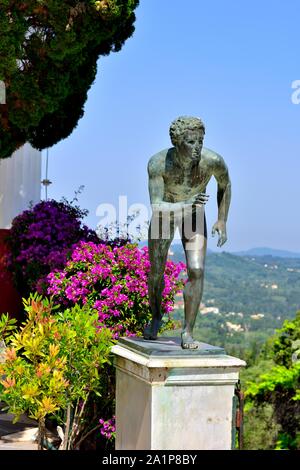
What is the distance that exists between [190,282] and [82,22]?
4003 mm

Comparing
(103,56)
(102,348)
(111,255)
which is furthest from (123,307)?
(103,56)

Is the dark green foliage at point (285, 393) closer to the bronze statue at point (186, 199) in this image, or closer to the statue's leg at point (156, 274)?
the statue's leg at point (156, 274)

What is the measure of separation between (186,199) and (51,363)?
1701 mm

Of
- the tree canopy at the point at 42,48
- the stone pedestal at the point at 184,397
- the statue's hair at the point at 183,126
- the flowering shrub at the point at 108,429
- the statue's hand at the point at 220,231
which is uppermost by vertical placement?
the tree canopy at the point at 42,48

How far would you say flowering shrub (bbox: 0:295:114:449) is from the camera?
5.08 metres

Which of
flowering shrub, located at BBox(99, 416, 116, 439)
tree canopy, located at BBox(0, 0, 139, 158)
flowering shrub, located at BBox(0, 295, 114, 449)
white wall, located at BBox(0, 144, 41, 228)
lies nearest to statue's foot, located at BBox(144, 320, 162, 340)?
flowering shrub, located at BBox(0, 295, 114, 449)

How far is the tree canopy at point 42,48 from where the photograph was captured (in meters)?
7.01

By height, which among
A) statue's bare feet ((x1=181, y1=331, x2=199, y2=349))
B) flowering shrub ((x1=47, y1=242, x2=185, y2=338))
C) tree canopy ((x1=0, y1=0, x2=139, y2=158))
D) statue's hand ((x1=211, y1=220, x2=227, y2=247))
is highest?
tree canopy ((x1=0, y1=0, x2=139, y2=158))

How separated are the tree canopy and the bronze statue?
3071 mm

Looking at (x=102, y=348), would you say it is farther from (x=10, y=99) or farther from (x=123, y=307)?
(x=10, y=99)

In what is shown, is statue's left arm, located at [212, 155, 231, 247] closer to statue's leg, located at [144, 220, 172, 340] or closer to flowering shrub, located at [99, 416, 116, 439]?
statue's leg, located at [144, 220, 172, 340]

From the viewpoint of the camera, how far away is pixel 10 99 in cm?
779

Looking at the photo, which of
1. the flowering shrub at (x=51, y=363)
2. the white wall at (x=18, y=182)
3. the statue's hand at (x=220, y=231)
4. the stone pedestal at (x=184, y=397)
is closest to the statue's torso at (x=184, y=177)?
the statue's hand at (x=220, y=231)

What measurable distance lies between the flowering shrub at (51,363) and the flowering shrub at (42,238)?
227 cm
